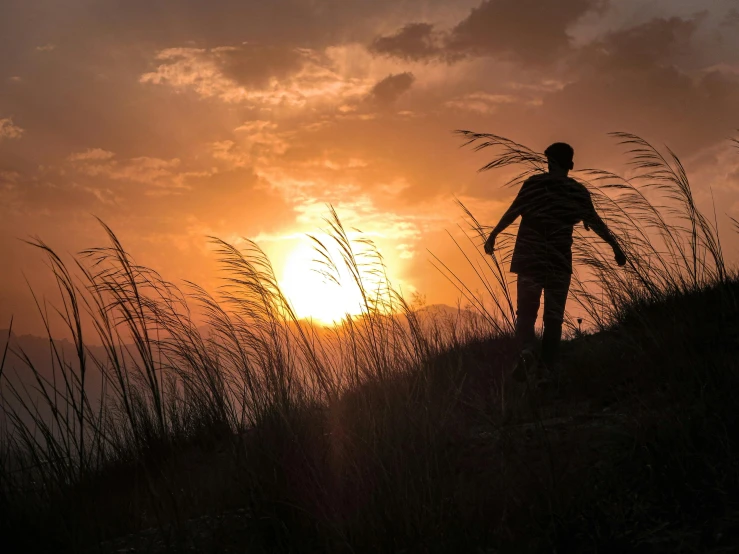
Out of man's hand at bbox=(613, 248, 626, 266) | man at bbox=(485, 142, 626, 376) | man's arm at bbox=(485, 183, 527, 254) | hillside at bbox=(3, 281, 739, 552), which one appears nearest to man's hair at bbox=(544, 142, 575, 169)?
man at bbox=(485, 142, 626, 376)

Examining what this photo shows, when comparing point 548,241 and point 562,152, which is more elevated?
point 562,152

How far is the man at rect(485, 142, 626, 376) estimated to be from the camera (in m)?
3.80

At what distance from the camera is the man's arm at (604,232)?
398 cm

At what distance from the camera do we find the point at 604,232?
403 cm

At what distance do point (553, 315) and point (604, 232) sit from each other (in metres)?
0.95

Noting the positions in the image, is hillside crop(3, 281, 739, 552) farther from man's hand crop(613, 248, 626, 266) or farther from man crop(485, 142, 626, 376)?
man crop(485, 142, 626, 376)

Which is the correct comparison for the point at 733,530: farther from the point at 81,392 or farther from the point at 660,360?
the point at 81,392

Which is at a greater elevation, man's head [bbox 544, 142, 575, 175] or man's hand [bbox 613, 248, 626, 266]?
man's head [bbox 544, 142, 575, 175]

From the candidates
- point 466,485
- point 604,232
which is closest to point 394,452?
point 466,485

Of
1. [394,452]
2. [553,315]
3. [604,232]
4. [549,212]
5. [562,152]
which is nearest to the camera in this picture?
[394,452]

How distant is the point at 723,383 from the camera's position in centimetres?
291

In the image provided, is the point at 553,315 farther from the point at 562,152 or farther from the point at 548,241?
the point at 562,152

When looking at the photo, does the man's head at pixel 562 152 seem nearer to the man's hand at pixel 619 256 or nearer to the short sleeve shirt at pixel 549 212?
the short sleeve shirt at pixel 549 212

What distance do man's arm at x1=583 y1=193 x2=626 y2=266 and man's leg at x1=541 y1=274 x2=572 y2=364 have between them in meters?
0.43
